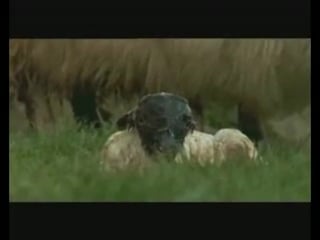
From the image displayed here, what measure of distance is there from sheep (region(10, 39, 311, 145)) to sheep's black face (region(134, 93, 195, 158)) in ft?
0.11

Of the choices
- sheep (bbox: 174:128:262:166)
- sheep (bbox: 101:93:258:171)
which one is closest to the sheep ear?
sheep (bbox: 101:93:258:171)

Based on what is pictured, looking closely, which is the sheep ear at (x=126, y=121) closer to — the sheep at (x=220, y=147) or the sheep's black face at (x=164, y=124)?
the sheep's black face at (x=164, y=124)

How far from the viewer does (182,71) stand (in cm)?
326

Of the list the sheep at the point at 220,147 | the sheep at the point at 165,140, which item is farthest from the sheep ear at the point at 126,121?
the sheep at the point at 220,147

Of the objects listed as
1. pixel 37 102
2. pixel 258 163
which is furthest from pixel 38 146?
pixel 258 163

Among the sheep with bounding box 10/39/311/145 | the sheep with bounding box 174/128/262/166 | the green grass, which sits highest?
the sheep with bounding box 10/39/311/145

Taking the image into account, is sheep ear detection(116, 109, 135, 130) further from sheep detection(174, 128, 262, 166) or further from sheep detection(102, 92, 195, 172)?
sheep detection(174, 128, 262, 166)

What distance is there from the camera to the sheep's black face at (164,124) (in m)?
3.21

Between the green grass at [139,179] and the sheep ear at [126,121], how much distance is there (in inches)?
1.9

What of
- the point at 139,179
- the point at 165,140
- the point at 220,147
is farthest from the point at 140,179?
the point at 220,147

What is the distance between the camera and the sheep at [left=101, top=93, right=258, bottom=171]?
3215 millimetres

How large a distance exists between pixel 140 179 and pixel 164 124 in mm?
148
